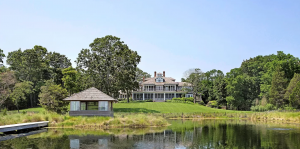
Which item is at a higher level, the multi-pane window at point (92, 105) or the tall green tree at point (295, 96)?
the tall green tree at point (295, 96)

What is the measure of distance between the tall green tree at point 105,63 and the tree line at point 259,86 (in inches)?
1174

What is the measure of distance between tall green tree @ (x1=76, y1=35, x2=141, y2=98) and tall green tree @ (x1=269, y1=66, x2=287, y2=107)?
32.4 metres

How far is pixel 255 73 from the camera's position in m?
81.9

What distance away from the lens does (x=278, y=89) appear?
204ft

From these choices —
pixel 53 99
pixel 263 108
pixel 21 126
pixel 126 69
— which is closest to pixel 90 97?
pixel 53 99

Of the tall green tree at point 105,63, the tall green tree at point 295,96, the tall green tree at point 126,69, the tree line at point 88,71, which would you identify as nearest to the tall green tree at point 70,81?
the tree line at point 88,71

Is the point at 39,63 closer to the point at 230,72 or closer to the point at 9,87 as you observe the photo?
the point at 9,87

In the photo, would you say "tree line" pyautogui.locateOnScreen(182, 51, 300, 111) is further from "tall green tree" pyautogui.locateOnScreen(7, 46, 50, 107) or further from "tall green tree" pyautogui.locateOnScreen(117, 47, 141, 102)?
"tall green tree" pyautogui.locateOnScreen(7, 46, 50, 107)

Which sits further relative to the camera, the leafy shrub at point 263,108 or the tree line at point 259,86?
the leafy shrub at point 263,108

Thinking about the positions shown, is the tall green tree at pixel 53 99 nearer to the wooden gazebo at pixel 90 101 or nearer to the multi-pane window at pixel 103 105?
the wooden gazebo at pixel 90 101

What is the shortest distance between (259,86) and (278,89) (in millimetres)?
15774

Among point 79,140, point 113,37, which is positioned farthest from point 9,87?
point 79,140

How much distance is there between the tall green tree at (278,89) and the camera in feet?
201

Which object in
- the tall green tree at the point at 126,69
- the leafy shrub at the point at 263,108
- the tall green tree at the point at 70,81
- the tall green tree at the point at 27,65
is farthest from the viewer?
the tall green tree at the point at 27,65
